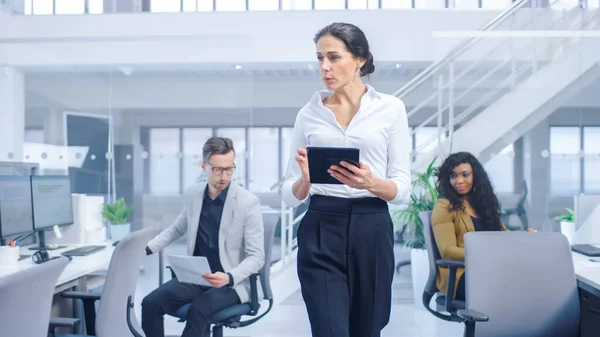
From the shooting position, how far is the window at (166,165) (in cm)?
570

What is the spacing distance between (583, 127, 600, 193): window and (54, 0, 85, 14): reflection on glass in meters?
5.04

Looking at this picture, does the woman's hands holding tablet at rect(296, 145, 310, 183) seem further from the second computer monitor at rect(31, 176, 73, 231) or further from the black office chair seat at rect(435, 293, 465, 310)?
the second computer monitor at rect(31, 176, 73, 231)

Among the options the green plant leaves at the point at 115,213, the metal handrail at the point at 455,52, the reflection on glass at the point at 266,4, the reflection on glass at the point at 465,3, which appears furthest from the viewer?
the reflection on glass at the point at 266,4

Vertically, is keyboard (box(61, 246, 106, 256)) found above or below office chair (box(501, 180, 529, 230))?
below

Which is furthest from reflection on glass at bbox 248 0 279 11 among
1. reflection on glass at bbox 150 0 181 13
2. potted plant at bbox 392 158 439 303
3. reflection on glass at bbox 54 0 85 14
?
potted plant at bbox 392 158 439 303

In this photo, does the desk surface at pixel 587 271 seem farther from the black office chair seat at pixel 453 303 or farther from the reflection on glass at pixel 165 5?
the reflection on glass at pixel 165 5

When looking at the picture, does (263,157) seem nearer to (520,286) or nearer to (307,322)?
(307,322)

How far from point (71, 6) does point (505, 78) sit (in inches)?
175

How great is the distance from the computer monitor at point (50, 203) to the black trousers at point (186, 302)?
892 mm

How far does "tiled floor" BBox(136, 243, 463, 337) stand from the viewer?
3990 mm

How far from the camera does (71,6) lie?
19.1 ft

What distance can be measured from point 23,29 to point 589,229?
17.5ft

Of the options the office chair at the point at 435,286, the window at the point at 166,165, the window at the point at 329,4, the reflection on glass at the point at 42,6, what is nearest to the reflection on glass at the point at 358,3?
the window at the point at 329,4

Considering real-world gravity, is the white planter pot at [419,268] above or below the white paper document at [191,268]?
below
